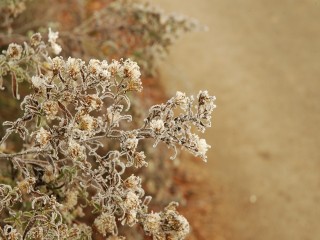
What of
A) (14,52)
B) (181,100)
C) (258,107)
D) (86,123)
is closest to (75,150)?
(86,123)

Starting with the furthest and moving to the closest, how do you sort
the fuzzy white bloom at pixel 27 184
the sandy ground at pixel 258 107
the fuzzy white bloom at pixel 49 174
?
the sandy ground at pixel 258 107, the fuzzy white bloom at pixel 49 174, the fuzzy white bloom at pixel 27 184

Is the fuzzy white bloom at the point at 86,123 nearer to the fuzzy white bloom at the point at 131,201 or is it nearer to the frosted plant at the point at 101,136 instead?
the frosted plant at the point at 101,136

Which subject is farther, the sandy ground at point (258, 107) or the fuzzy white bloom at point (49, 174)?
the sandy ground at point (258, 107)

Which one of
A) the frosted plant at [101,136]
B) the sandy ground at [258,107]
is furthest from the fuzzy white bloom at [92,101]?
the sandy ground at [258,107]

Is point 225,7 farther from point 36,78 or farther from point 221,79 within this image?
point 36,78

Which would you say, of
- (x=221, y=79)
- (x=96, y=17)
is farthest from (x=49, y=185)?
(x=221, y=79)

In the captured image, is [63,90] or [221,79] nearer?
[63,90]
